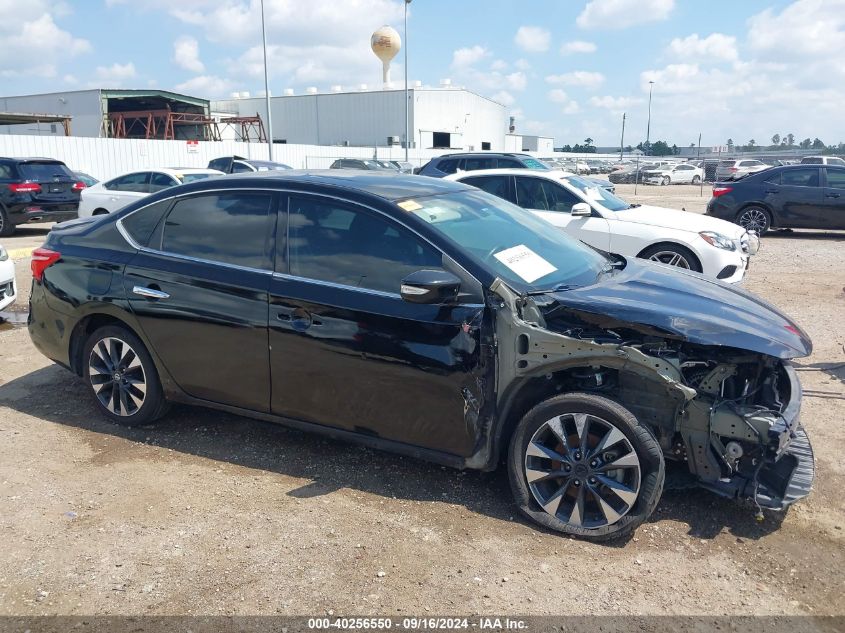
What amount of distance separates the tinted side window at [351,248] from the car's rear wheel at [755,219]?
525 inches

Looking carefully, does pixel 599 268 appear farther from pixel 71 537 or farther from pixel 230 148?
pixel 230 148

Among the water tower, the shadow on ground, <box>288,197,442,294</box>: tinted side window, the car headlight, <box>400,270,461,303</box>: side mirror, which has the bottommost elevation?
the shadow on ground

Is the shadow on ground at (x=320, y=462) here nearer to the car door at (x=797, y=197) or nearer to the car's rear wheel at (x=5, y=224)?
the car's rear wheel at (x=5, y=224)

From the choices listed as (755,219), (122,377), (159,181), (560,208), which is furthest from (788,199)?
(122,377)

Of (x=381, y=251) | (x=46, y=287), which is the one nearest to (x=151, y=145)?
(x=46, y=287)

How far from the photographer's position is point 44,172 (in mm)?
15031

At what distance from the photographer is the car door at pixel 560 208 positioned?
8648 mm

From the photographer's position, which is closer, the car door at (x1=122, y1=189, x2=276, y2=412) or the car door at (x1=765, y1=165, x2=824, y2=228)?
the car door at (x1=122, y1=189, x2=276, y2=412)

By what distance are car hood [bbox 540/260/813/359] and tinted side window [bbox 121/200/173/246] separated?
103 inches

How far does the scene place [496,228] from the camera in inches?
163

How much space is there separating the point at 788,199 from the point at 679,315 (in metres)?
13.2

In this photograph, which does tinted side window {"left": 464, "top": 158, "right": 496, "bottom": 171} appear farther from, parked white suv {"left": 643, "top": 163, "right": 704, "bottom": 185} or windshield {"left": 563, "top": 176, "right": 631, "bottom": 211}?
parked white suv {"left": 643, "top": 163, "right": 704, "bottom": 185}

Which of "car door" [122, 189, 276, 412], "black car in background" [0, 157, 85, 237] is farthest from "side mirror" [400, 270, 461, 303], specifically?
"black car in background" [0, 157, 85, 237]

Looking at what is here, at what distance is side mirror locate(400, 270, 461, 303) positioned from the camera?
3.34 meters
